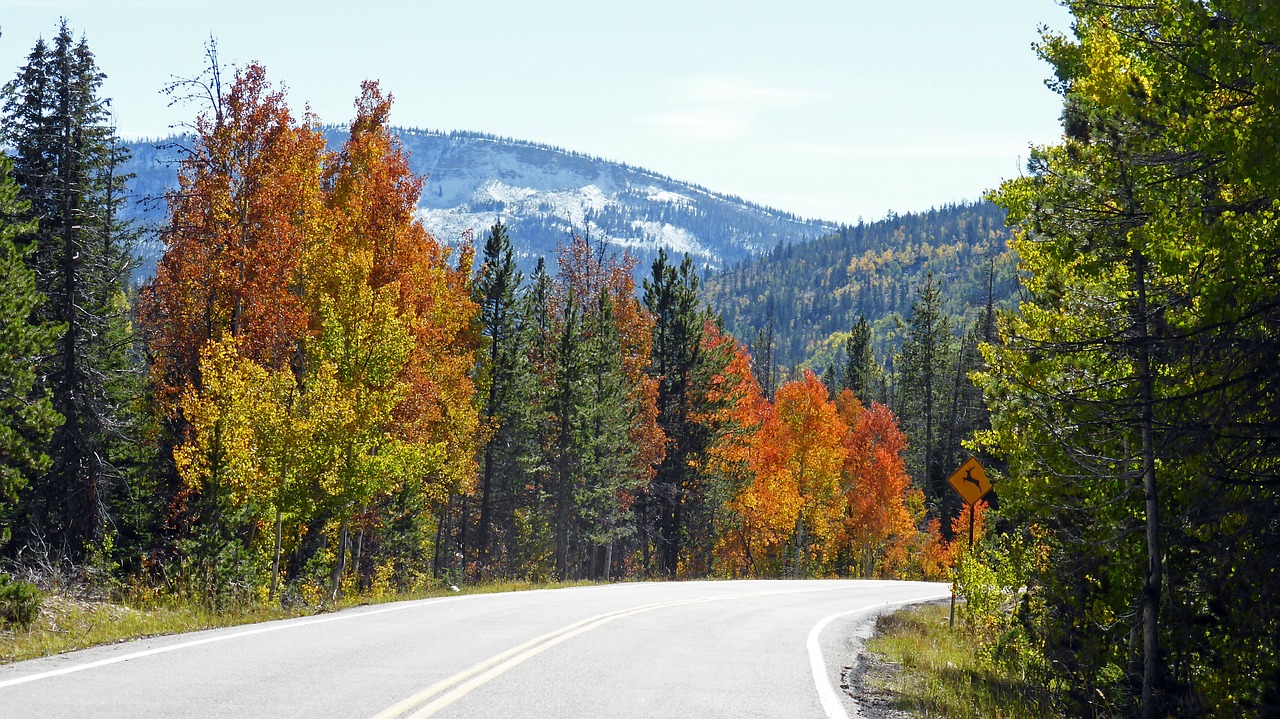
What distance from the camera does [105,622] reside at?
11648 mm

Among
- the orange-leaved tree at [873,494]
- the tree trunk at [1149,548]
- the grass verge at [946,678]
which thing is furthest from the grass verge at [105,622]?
the orange-leaved tree at [873,494]

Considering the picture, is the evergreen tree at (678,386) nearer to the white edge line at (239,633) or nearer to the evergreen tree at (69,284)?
the evergreen tree at (69,284)

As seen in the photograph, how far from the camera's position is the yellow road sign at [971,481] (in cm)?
1980

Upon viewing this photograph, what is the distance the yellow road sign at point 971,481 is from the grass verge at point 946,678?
280 cm

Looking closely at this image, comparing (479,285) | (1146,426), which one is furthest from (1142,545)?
(479,285)

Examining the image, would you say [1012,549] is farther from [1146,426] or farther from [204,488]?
[204,488]

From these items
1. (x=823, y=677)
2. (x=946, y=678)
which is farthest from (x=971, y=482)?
(x=823, y=677)

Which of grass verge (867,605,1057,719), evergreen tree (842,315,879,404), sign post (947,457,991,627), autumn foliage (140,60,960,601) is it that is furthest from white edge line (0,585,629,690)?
evergreen tree (842,315,879,404)

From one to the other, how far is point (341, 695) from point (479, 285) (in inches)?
1267

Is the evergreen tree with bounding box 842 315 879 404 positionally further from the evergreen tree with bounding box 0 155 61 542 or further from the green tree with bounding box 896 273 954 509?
the evergreen tree with bounding box 0 155 61 542

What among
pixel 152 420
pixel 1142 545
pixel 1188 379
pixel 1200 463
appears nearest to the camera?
pixel 1200 463

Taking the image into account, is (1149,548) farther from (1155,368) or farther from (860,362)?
(860,362)

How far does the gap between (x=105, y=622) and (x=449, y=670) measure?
5356 mm

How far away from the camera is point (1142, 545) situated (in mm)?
11125
